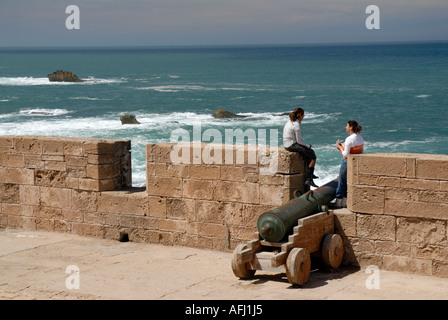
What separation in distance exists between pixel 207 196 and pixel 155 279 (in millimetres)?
1500

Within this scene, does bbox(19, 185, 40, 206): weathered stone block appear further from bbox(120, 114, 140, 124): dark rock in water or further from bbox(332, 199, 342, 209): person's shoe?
bbox(120, 114, 140, 124): dark rock in water

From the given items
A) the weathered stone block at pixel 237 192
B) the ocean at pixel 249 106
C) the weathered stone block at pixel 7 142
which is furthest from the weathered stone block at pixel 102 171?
the ocean at pixel 249 106

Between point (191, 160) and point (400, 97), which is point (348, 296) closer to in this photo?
point (191, 160)

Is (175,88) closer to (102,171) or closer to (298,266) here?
(102,171)

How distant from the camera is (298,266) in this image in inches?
280

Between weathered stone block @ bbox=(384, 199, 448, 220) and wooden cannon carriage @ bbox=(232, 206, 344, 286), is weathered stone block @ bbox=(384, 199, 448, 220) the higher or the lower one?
the higher one

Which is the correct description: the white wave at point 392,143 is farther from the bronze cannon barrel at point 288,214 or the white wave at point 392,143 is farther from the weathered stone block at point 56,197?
the bronze cannon barrel at point 288,214

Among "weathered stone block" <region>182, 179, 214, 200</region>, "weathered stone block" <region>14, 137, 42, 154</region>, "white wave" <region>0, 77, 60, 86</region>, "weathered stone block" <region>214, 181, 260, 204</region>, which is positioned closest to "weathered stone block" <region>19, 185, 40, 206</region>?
"weathered stone block" <region>14, 137, 42, 154</region>

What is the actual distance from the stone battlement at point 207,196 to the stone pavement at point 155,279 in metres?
0.27

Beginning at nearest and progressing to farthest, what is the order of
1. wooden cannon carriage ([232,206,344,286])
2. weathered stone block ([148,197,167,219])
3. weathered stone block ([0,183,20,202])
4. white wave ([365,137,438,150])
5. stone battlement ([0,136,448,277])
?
wooden cannon carriage ([232,206,344,286]) → stone battlement ([0,136,448,277]) → weathered stone block ([148,197,167,219]) → weathered stone block ([0,183,20,202]) → white wave ([365,137,438,150])

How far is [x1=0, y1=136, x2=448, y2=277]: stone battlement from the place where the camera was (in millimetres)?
7590

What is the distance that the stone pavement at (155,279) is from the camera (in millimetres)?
7039

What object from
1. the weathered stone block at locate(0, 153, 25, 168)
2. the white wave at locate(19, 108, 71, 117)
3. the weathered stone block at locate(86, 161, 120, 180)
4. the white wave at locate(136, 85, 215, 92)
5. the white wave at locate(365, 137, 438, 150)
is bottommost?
the white wave at locate(365, 137, 438, 150)

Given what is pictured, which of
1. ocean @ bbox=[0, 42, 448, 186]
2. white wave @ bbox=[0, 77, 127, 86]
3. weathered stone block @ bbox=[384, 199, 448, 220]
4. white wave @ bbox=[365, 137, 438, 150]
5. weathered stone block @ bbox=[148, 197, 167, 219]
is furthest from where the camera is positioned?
white wave @ bbox=[0, 77, 127, 86]
